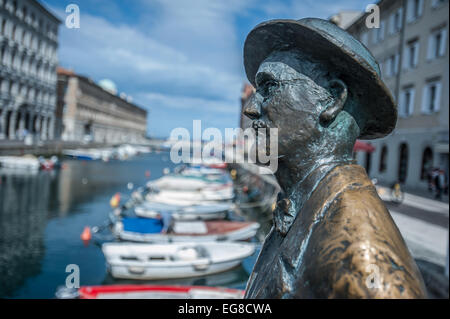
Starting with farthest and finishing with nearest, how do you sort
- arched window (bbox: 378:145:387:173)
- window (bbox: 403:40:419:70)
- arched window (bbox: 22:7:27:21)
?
arched window (bbox: 22:7:27:21) < arched window (bbox: 378:145:387:173) < window (bbox: 403:40:419:70)

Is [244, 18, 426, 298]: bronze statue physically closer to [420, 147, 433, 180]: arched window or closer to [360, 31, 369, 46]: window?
[420, 147, 433, 180]: arched window

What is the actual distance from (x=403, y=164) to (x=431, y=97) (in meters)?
4.85

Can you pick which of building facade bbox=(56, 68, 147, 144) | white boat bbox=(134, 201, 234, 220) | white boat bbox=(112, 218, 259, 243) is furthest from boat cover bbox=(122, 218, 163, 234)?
building facade bbox=(56, 68, 147, 144)

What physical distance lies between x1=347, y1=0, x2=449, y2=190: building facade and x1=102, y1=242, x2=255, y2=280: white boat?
44.7 ft

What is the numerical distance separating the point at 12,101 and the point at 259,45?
183 feet

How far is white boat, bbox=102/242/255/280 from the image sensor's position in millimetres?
9977

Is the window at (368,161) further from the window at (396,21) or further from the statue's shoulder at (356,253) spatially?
the statue's shoulder at (356,253)

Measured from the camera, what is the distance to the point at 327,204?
1.35 meters

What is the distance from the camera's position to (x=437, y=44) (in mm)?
19906

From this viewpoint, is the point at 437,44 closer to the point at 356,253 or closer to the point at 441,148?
the point at 441,148

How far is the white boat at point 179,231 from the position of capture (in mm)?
12312

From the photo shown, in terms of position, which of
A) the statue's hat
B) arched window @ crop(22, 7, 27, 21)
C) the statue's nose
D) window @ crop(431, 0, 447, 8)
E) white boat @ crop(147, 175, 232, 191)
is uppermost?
arched window @ crop(22, 7, 27, 21)

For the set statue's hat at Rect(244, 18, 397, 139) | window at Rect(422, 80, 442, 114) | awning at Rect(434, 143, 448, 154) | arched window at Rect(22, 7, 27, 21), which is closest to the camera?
statue's hat at Rect(244, 18, 397, 139)

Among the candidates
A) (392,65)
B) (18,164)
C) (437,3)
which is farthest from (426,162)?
(18,164)
